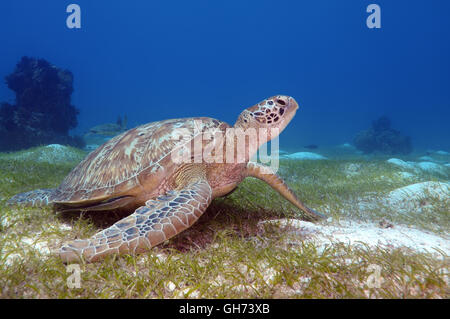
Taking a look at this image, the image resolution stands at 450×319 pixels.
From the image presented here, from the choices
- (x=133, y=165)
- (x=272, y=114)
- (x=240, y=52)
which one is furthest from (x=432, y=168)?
(x=240, y=52)

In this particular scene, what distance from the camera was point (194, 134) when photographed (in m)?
2.72

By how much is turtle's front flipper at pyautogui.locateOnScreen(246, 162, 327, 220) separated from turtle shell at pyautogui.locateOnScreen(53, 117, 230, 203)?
0.71 metres

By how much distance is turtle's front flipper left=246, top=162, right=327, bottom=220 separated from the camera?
9.43ft

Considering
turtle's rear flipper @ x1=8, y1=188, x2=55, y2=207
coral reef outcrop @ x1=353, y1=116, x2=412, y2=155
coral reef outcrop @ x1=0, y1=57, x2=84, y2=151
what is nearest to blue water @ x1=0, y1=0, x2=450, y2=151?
coral reef outcrop @ x1=353, y1=116, x2=412, y2=155

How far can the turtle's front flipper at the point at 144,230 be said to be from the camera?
1.70 metres

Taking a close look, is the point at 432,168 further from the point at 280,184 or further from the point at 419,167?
the point at 280,184

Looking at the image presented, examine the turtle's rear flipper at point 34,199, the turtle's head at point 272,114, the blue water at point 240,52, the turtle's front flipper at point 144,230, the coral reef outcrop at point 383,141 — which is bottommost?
the coral reef outcrop at point 383,141

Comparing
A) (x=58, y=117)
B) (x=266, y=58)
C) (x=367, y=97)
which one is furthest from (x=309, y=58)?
(x=58, y=117)

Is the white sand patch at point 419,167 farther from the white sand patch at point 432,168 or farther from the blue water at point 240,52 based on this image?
the blue water at point 240,52

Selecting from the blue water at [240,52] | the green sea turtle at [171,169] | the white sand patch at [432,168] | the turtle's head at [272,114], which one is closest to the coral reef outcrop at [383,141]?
the white sand patch at [432,168]

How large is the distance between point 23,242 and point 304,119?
9620 cm

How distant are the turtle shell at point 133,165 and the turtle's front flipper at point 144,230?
448mm

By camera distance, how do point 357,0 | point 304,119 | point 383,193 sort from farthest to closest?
point 357,0 < point 304,119 < point 383,193

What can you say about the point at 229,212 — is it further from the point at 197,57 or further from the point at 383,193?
the point at 197,57
